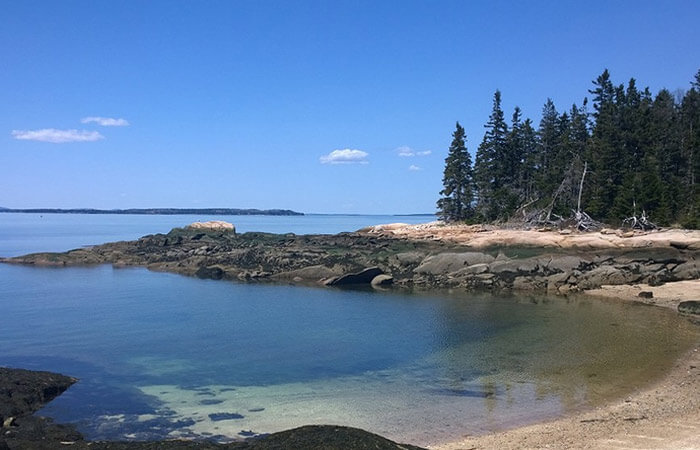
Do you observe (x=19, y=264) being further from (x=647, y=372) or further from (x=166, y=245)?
(x=647, y=372)

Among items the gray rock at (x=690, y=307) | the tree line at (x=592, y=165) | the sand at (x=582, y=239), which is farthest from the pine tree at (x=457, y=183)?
the gray rock at (x=690, y=307)

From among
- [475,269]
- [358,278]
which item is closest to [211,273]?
[358,278]

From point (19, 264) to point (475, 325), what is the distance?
163 ft

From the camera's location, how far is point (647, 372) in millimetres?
18031

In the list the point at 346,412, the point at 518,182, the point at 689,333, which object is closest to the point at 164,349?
the point at 346,412

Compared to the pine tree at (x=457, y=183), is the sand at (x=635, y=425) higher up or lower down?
lower down

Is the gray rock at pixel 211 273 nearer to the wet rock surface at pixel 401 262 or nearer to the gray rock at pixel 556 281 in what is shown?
the wet rock surface at pixel 401 262

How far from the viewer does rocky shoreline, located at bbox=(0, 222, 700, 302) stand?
37.9m

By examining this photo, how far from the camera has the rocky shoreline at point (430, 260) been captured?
37906mm

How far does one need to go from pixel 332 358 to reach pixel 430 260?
2481cm

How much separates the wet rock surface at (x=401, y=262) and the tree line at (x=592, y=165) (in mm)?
10261

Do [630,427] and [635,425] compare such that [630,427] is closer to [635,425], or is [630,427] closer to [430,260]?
[635,425]

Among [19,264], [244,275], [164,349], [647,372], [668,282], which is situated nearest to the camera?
[647,372]

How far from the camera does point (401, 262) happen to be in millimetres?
46281
